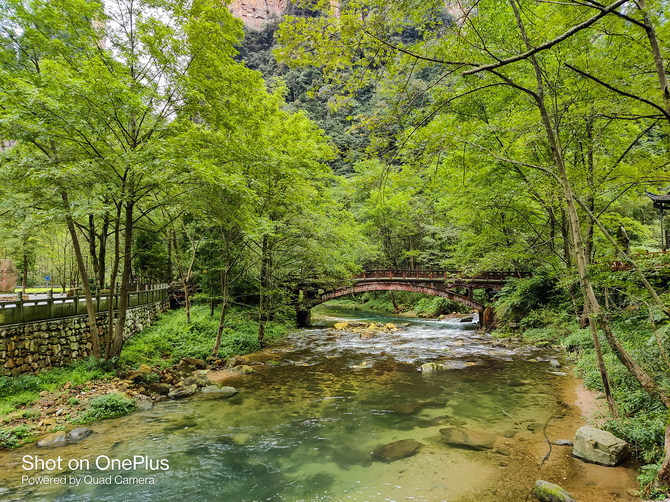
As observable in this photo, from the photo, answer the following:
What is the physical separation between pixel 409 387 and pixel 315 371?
3609 mm

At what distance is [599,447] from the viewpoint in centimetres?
533

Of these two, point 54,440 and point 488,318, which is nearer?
point 54,440

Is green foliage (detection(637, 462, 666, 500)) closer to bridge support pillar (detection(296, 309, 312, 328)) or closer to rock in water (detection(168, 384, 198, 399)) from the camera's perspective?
rock in water (detection(168, 384, 198, 399))

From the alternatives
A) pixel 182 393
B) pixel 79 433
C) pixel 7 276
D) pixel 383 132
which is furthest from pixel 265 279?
pixel 7 276

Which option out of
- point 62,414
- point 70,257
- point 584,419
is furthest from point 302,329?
point 70,257

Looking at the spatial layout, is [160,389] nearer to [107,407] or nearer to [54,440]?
[107,407]

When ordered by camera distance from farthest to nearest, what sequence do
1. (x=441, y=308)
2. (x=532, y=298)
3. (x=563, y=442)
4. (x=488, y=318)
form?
(x=441, y=308) → (x=488, y=318) → (x=532, y=298) → (x=563, y=442)

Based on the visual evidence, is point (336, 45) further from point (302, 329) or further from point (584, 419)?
point (302, 329)

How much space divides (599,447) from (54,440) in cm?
974

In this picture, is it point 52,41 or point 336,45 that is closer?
point 336,45

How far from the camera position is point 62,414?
300 inches

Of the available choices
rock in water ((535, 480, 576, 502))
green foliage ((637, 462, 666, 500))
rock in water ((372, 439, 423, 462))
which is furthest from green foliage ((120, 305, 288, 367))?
green foliage ((637, 462, 666, 500))

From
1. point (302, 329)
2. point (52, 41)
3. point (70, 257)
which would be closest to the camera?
point (52, 41)

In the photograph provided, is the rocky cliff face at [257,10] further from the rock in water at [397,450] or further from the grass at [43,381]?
the rock in water at [397,450]
